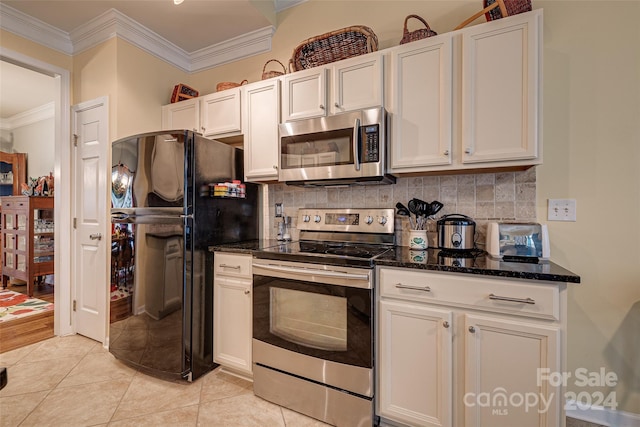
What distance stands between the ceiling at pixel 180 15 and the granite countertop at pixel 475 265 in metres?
1.98

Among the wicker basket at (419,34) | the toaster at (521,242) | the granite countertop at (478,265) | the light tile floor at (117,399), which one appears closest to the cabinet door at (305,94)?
the wicker basket at (419,34)

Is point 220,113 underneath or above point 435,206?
above

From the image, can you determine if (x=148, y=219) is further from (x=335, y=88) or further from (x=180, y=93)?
(x=335, y=88)

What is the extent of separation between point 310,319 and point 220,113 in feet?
5.92

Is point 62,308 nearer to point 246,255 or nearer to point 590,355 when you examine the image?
point 246,255

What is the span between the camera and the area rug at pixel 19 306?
10.3ft

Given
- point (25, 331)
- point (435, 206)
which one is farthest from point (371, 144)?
point (25, 331)

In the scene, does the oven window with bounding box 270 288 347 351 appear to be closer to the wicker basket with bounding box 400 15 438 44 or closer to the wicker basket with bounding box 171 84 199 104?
the wicker basket with bounding box 400 15 438 44

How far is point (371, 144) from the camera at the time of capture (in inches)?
68.8

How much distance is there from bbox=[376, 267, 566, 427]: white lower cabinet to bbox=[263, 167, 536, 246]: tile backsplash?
65 cm

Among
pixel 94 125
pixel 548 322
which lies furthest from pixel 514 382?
pixel 94 125

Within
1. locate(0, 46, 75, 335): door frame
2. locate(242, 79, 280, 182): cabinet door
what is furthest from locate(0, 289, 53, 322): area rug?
locate(242, 79, 280, 182): cabinet door

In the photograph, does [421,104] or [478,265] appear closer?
[478,265]

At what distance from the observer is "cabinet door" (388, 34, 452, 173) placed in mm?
1640
